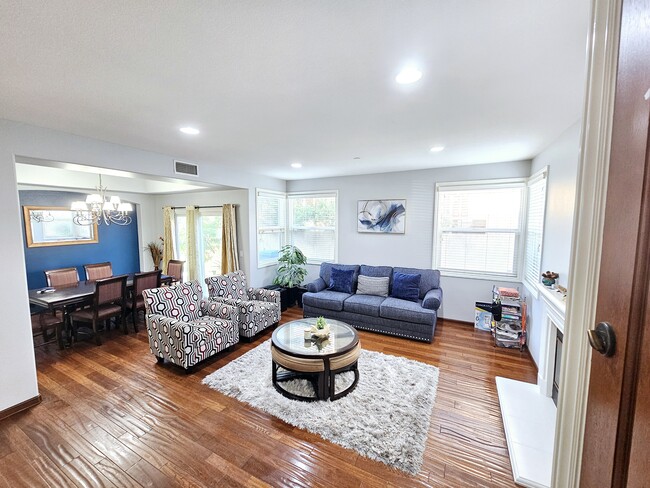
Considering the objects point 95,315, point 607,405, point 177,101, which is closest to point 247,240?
point 95,315

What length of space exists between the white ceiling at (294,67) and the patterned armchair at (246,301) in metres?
2.01

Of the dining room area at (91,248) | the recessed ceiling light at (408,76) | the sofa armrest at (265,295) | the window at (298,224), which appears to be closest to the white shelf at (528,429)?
the recessed ceiling light at (408,76)

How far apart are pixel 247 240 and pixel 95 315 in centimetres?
238

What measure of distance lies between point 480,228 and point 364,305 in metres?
2.18

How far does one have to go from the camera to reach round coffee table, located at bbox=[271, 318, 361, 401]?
2395 millimetres

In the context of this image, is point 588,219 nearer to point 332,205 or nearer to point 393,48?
point 393,48

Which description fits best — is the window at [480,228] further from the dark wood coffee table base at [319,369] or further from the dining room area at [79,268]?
the dining room area at [79,268]

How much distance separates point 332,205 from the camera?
17.6 feet

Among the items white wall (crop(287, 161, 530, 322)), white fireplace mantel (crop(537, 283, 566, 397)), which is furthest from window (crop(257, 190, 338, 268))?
white fireplace mantel (crop(537, 283, 566, 397))

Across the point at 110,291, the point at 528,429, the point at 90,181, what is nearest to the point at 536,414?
the point at 528,429

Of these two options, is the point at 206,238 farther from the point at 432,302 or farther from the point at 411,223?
the point at 432,302

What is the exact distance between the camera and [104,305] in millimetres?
3844

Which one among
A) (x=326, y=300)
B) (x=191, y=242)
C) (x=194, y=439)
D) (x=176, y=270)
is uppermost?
(x=191, y=242)

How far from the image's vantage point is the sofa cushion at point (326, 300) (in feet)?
13.8
